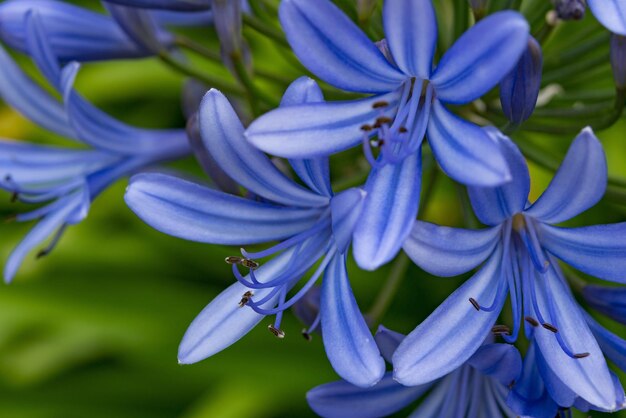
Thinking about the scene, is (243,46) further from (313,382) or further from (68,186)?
(313,382)

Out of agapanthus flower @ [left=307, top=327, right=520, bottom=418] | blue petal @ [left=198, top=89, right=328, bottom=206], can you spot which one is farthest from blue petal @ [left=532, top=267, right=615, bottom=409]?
blue petal @ [left=198, top=89, right=328, bottom=206]

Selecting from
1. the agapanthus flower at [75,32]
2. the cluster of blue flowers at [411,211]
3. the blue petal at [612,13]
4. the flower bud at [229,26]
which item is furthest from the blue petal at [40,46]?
the blue petal at [612,13]

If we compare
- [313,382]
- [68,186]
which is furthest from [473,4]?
[313,382]

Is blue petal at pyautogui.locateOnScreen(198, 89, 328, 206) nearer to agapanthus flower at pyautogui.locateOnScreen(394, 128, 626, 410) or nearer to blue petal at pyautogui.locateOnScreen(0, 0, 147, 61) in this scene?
agapanthus flower at pyautogui.locateOnScreen(394, 128, 626, 410)

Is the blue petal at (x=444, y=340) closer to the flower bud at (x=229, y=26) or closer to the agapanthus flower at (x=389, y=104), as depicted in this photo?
the agapanthus flower at (x=389, y=104)

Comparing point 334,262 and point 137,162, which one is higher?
point 137,162

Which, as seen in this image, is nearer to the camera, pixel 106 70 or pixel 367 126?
pixel 367 126

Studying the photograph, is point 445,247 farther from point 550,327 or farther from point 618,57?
point 618,57
